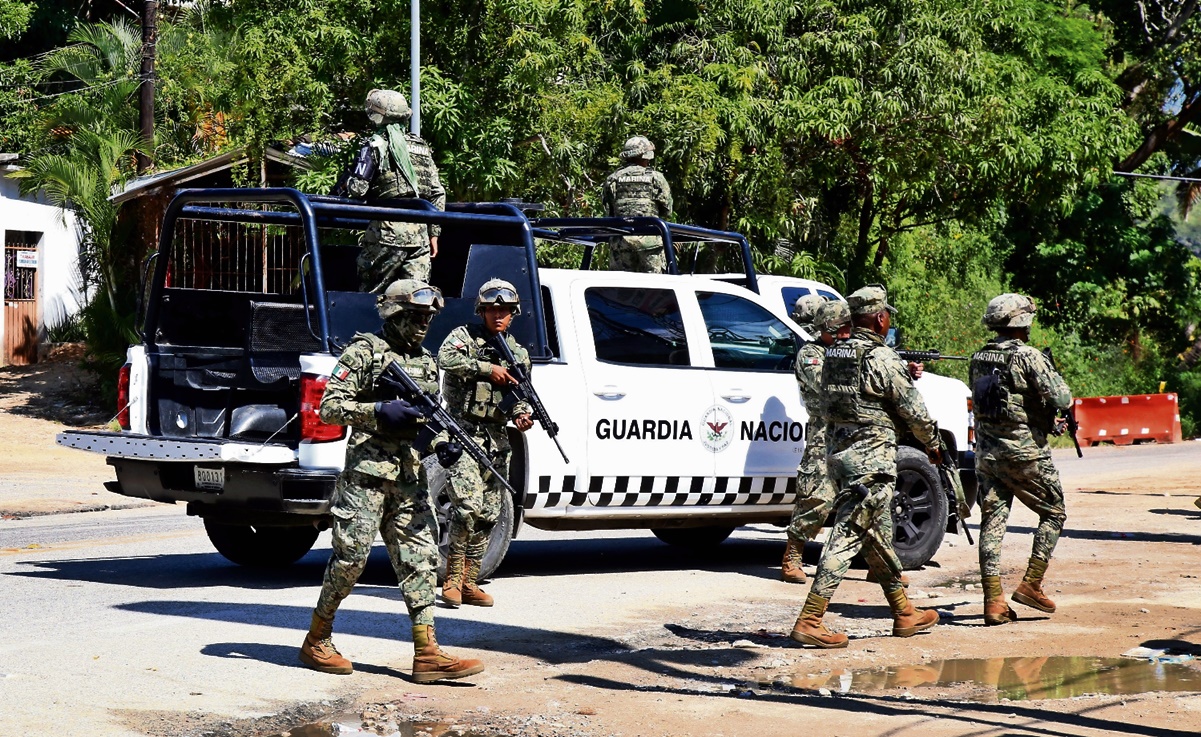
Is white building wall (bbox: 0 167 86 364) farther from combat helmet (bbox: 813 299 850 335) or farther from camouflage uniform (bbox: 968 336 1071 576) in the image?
camouflage uniform (bbox: 968 336 1071 576)

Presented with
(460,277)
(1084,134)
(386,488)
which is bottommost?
(386,488)

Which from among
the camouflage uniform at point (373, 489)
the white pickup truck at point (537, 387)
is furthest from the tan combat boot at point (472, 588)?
the camouflage uniform at point (373, 489)

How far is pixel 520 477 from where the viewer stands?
9164 millimetres

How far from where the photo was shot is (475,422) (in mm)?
8539

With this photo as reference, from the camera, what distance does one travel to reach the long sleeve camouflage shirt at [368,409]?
6.48 m

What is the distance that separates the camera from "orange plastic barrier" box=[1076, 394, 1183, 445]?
27.9 metres

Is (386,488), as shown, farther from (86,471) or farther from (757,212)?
(757,212)

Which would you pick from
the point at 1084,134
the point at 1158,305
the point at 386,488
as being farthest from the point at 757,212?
the point at 1158,305

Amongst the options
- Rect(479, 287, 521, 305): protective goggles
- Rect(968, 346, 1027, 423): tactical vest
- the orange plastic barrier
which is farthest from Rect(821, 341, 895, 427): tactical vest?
the orange plastic barrier

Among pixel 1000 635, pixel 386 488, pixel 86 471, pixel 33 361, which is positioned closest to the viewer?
pixel 386 488

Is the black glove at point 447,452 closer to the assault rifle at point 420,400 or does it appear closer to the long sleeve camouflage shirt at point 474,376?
the assault rifle at point 420,400

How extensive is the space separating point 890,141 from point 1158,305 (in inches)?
615

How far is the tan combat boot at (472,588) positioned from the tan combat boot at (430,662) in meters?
2.02

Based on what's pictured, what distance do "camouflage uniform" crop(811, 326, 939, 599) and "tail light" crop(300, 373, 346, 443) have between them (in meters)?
2.75
